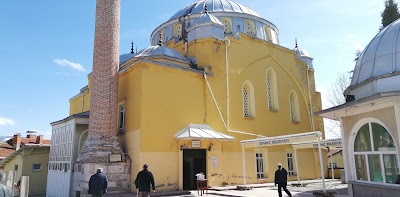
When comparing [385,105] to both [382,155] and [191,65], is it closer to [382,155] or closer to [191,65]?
[382,155]

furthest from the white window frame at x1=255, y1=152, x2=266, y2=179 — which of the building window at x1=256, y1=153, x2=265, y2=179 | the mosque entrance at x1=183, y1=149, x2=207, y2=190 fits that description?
the mosque entrance at x1=183, y1=149, x2=207, y2=190

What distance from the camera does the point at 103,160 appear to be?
40.1 feet

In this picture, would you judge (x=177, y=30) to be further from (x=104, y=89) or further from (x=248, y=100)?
(x=104, y=89)

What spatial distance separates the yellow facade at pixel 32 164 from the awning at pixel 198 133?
11655 mm

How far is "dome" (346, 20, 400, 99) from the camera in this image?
8.12 meters

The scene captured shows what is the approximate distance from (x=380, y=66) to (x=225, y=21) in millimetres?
12987

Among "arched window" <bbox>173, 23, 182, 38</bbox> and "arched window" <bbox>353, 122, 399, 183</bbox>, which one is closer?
"arched window" <bbox>353, 122, 399, 183</bbox>

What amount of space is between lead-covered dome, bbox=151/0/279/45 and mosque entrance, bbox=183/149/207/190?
8.08m

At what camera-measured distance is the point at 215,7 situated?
2144 cm

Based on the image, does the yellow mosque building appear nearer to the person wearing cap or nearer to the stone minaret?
the stone minaret

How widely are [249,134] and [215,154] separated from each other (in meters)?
2.73

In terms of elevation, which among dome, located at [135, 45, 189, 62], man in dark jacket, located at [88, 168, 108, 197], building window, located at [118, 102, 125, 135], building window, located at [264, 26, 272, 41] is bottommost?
man in dark jacket, located at [88, 168, 108, 197]

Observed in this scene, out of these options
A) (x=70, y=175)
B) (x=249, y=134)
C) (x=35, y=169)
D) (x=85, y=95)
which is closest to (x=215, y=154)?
(x=249, y=134)

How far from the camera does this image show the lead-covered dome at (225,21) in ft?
66.6
